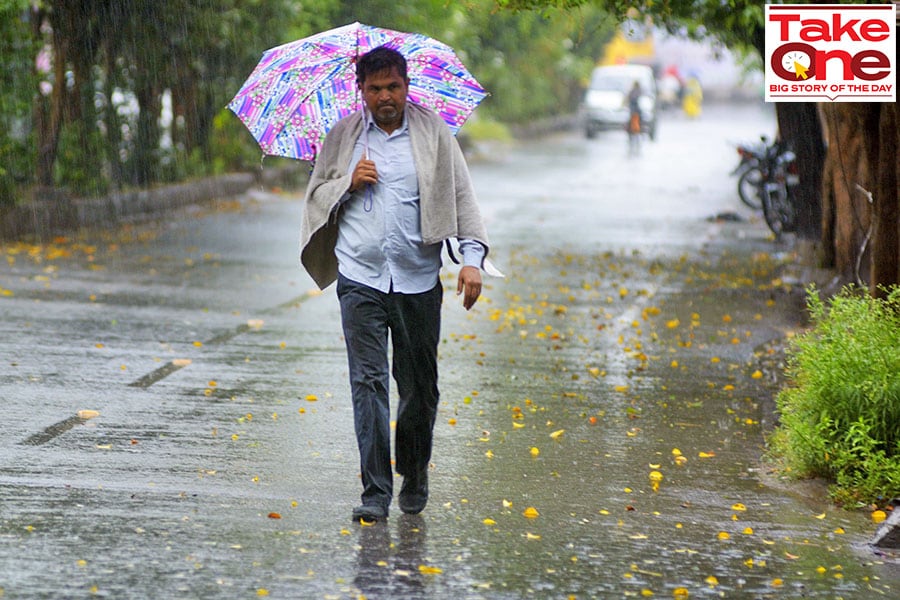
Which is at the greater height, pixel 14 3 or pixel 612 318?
pixel 14 3

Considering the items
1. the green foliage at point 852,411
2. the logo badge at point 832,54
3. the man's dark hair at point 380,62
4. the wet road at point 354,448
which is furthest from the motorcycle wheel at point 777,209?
the man's dark hair at point 380,62

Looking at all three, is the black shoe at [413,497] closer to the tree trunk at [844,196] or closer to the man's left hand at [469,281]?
the man's left hand at [469,281]

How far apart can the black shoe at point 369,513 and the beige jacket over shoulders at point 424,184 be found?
1.04 m

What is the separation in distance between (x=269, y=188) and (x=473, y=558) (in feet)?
61.8

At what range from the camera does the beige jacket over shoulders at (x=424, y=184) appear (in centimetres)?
582

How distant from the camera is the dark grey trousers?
5859 millimetres

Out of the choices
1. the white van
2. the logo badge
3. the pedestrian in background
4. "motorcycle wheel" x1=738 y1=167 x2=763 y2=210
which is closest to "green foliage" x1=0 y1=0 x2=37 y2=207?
the logo badge

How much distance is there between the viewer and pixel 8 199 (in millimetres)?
15242

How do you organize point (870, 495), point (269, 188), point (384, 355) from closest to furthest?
1. point (384, 355)
2. point (870, 495)
3. point (269, 188)

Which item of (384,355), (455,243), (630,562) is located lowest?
(630,562)

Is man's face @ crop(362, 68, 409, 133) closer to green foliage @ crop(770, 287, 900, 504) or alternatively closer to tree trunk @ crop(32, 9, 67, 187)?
green foliage @ crop(770, 287, 900, 504)

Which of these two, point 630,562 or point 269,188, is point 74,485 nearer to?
point 630,562

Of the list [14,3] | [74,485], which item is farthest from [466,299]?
[14,3]

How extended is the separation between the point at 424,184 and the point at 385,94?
0.39 m
